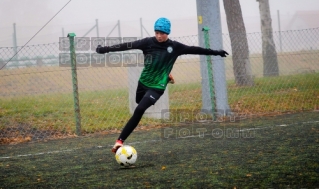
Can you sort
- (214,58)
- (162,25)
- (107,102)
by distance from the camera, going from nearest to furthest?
(162,25) → (214,58) → (107,102)

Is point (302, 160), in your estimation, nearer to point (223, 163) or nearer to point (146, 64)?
point (223, 163)

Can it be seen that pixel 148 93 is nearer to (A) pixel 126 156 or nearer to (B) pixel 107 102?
(A) pixel 126 156

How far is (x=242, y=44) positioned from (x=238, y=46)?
11.3 inches

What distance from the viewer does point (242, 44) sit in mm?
18562

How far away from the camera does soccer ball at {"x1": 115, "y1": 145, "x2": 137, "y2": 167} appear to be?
22.7ft

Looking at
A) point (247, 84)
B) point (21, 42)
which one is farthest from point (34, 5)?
point (247, 84)

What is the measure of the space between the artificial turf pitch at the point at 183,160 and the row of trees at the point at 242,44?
459 centimetres

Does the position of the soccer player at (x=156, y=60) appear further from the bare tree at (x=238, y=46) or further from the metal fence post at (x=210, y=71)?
the bare tree at (x=238, y=46)

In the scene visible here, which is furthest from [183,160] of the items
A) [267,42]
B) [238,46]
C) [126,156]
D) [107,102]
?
[267,42]

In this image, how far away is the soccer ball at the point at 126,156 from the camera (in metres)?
6.92

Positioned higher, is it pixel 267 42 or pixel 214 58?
pixel 267 42

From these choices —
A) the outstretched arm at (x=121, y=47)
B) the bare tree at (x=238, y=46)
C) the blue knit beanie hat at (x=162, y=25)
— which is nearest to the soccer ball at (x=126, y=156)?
the outstretched arm at (x=121, y=47)

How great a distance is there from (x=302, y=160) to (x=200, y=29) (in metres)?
7.01

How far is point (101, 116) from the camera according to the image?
44.4 ft
